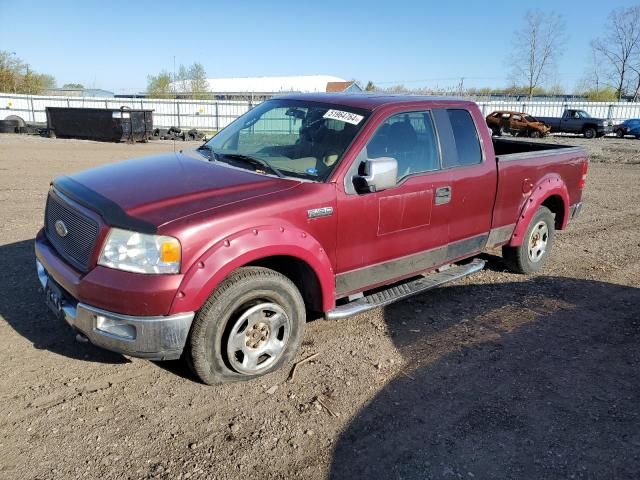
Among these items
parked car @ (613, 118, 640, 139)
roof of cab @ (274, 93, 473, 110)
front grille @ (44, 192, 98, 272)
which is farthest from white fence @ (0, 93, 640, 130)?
front grille @ (44, 192, 98, 272)

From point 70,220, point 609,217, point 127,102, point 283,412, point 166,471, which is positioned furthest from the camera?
point 127,102

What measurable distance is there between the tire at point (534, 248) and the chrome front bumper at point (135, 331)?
402 cm

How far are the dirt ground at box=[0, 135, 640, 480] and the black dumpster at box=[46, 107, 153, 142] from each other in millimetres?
18661

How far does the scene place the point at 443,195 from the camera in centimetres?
442

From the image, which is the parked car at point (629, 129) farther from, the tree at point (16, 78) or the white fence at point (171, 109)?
the tree at point (16, 78)

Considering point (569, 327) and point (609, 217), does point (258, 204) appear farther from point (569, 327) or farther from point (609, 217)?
point (609, 217)

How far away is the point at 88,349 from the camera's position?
382 cm

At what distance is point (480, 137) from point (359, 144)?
1683 mm

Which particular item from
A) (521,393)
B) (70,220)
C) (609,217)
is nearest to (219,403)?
(70,220)

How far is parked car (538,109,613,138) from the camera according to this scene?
102 feet

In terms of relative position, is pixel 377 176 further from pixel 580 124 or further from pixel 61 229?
pixel 580 124

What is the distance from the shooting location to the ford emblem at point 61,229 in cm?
344

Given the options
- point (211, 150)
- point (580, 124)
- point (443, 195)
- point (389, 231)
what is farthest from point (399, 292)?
point (580, 124)

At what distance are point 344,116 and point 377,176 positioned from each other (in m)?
0.71
